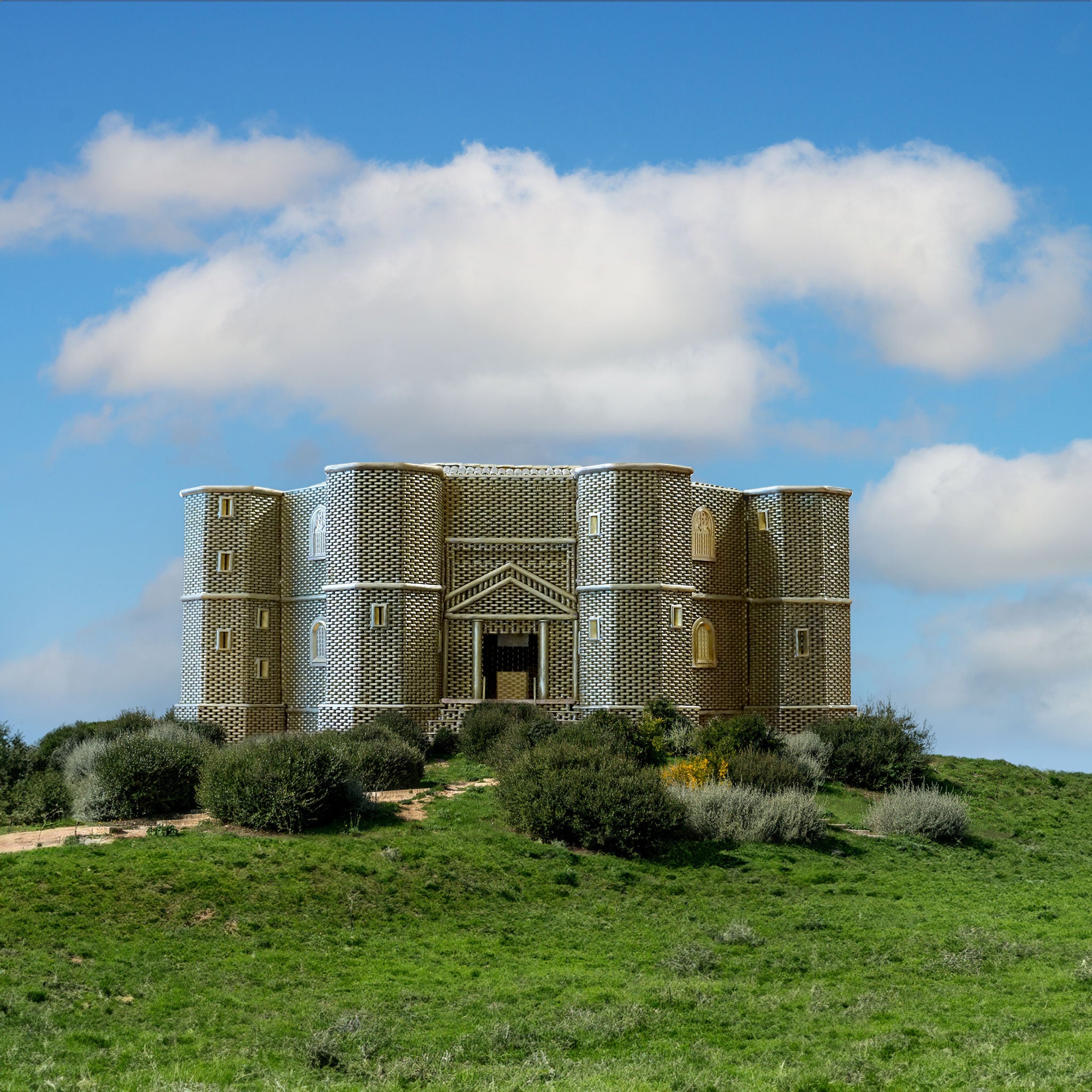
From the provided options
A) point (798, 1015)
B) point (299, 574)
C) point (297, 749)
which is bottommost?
point (798, 1015)

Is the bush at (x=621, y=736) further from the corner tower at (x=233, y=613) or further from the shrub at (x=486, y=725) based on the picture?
the corner tower at (x=233, y=613)

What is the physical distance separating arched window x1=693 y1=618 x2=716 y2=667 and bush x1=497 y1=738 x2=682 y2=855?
13.0m

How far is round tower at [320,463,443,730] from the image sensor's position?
30.1 metres

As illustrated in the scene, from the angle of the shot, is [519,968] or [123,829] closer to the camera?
[519,968]

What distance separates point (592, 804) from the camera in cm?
1808

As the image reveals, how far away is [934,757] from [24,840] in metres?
23.3

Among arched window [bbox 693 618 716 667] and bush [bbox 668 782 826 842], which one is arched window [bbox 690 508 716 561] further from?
bush [bbox 668 782 826 842]

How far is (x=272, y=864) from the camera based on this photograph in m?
15.7

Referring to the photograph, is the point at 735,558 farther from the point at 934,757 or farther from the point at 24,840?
the point at 24,840

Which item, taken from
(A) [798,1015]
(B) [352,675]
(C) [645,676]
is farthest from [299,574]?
(A) [798,1015]

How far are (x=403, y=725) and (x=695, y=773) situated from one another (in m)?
8.99

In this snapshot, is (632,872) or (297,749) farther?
(297,749)

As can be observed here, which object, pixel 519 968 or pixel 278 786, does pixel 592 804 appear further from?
pixel 519 968

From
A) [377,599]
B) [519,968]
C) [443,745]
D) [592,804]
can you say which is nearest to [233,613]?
[377,599]
